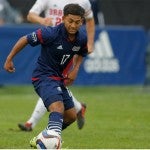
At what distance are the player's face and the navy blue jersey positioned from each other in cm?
12

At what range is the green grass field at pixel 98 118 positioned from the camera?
34.7ft

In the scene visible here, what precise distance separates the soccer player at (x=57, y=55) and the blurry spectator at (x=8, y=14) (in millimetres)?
11273

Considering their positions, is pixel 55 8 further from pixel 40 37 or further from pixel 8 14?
pixel 8 14

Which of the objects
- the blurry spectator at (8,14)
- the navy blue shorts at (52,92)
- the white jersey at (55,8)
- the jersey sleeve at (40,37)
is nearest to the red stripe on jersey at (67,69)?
the navy blue shorts at (52,92)

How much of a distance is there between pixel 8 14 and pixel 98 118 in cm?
888

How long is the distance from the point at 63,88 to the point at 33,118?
1.94 metres

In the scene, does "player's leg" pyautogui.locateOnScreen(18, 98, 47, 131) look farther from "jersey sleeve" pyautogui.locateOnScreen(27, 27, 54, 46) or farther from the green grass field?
"jersey sleeve" pyautogui.locateOnScreen(27, 27, 54, 46)

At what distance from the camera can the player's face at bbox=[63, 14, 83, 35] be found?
9422 mm

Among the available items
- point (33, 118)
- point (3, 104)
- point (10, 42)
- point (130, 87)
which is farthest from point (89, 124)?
point (130, 87)

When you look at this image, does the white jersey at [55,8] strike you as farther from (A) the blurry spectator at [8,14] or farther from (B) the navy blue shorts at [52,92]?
(A) the blurry spectator at [8,14]

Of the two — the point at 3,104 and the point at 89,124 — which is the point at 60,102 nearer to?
the point at 89,124

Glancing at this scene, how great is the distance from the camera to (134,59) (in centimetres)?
1867

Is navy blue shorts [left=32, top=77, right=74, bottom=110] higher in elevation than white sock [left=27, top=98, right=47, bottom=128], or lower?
higher

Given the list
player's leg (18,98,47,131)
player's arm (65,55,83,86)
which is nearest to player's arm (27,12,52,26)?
player's leg (18,98,47,131)
